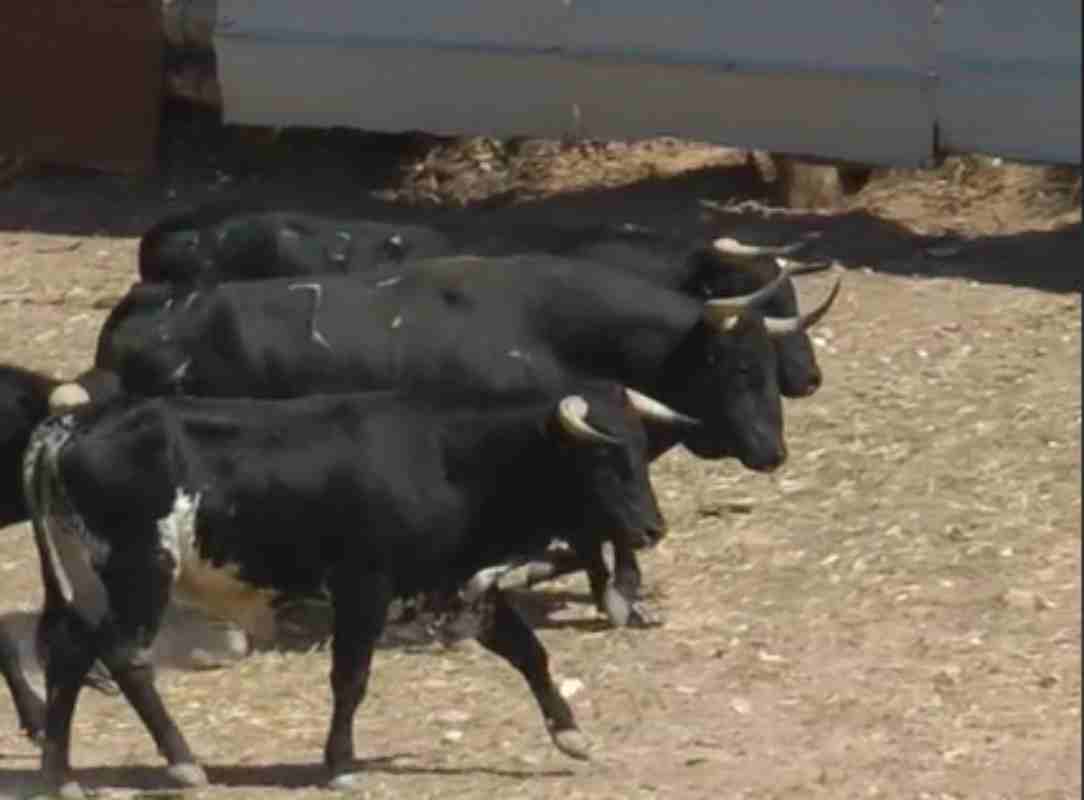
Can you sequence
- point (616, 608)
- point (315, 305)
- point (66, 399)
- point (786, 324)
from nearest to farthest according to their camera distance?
point (66, 399), point (315, 305), point (616, 608), point (786, 324)

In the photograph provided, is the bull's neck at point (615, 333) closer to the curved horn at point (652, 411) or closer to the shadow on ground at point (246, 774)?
the curved horn at point (652, 411)

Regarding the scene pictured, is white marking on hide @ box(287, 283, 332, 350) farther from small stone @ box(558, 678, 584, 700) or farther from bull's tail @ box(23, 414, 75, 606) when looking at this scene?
bull's tail @ box(23, 414, 75, 606)

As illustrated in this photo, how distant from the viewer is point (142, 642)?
354 inches

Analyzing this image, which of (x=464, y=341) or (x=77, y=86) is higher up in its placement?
(x=464, y=341)

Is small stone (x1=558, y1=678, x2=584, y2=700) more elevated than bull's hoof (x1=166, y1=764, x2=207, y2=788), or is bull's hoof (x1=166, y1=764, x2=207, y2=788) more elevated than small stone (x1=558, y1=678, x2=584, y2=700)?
bull's hoof (x1=166, y1=764, x2=207, y2=788)

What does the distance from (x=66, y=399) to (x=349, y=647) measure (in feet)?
3.34

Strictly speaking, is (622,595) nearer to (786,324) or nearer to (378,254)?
(786,324)

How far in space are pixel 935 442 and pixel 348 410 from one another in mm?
3922

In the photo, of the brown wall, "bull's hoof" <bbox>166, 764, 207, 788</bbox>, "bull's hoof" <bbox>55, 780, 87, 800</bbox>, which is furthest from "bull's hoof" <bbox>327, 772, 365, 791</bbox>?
the brown wall

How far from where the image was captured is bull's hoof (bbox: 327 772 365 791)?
358 inches

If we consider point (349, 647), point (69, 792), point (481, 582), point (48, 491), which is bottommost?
point (69, 792)

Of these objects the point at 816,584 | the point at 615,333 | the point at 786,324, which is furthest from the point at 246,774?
the point at 786,324

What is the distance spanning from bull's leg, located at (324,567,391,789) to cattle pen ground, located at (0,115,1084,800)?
0.34 ft

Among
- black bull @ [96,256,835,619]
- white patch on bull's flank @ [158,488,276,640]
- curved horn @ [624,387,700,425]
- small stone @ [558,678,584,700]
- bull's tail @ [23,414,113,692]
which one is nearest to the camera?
white patch on bull's flank @ [158,488,276,640]
